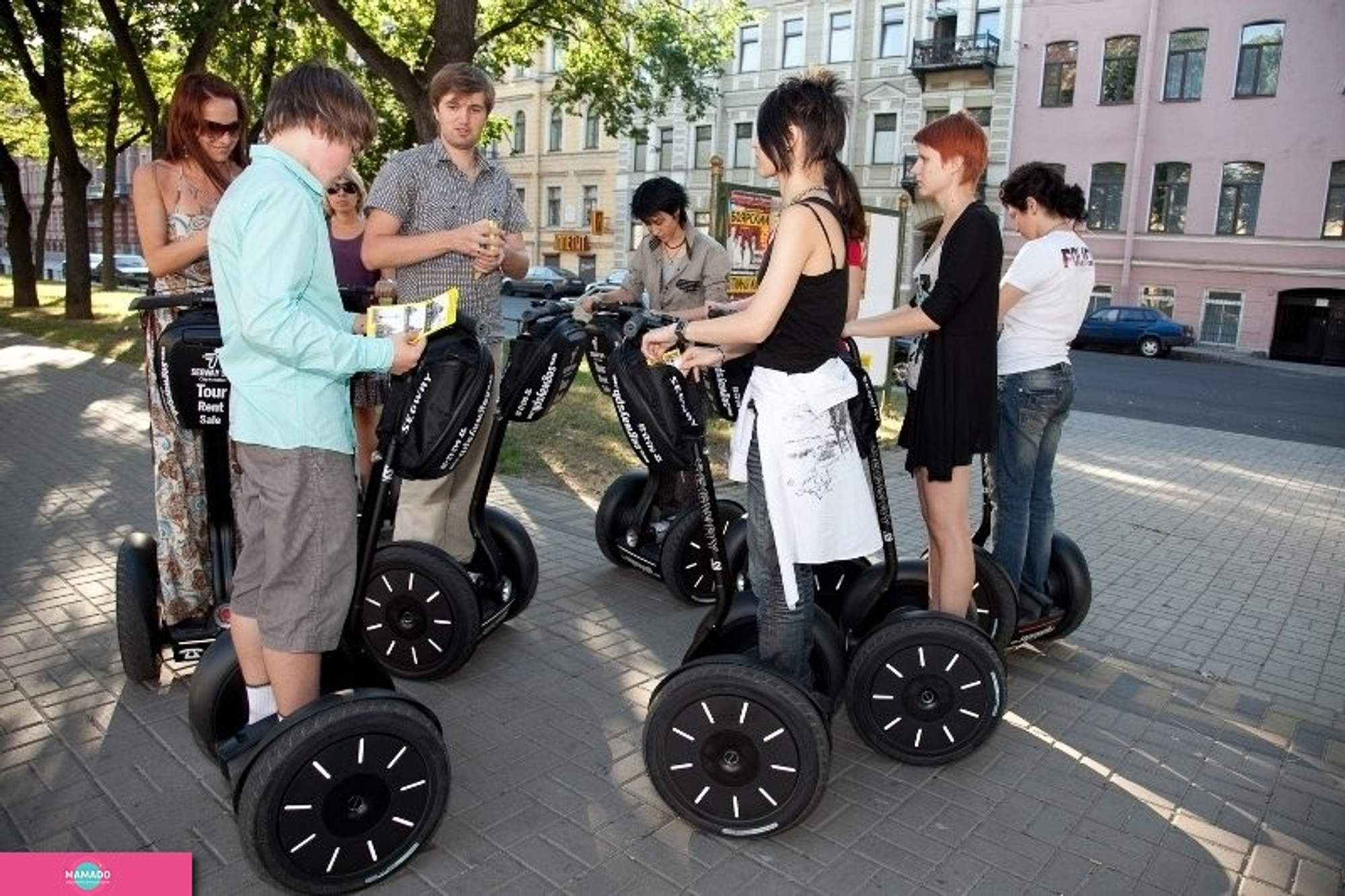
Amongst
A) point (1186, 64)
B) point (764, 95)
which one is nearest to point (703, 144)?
point (764, 95)

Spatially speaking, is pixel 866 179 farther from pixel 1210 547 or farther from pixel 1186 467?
pixel 1210 547

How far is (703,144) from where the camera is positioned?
38.3m

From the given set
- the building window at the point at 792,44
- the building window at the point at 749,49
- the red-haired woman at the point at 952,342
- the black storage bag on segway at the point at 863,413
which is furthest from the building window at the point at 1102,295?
the black storage bag on segway at the point at 863,413

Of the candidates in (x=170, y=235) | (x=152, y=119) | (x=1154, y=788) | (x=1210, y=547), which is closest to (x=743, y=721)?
(x=1154, y=788)

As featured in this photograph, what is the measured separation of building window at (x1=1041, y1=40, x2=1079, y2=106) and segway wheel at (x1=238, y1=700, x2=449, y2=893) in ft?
106

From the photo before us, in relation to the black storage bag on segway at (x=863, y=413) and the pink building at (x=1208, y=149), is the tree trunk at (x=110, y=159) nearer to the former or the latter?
the black storage bag on segway at (x=863, y=413)

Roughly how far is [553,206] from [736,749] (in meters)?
43.8

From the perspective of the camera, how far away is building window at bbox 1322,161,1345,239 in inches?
1019

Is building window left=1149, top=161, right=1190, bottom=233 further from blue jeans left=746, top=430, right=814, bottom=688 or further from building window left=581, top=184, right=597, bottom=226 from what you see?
blue jeans left=746, top=430, right=814, bottom=688

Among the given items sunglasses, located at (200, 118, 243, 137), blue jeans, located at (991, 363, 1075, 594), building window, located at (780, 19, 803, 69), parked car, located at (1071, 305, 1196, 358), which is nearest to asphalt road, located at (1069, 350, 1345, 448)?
parked car, located at (1071, 305, 1196, 358)

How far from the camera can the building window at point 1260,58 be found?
1040 inches

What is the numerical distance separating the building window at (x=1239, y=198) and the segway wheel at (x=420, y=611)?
29998 mm

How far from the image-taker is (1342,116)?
83.6 feet

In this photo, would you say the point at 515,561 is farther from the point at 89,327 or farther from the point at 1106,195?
the point at 1106,195
